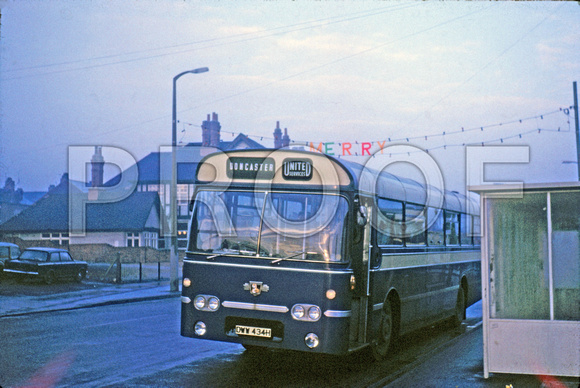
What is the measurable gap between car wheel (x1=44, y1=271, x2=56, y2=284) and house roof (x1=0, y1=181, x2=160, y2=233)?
33.5 meters

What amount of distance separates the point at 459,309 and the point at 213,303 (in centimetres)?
820

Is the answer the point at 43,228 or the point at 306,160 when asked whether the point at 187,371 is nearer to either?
the point at 306,160

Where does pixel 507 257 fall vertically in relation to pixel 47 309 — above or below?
Result: above

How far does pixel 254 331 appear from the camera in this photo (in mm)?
8539

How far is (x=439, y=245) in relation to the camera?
1316 cm

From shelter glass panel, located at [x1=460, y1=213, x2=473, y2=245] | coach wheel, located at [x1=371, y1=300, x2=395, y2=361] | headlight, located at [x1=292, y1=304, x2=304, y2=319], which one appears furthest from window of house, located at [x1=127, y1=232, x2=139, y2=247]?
headlight, located at [x1=292, y1=304, x2=304, y2=319]

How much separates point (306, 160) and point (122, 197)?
192 feet

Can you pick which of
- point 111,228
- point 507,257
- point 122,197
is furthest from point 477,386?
point 122,197

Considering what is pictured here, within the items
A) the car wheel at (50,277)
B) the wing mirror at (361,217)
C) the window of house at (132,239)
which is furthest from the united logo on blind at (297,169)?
the window of house at (132,239)

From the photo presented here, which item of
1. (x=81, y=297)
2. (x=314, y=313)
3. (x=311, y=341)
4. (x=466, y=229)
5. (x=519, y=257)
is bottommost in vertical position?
(x=81, y=297)

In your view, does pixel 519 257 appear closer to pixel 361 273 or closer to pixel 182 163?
pixel 361 273

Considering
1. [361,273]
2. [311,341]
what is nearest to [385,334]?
[361,273]

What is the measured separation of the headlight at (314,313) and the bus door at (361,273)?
2.06 feet

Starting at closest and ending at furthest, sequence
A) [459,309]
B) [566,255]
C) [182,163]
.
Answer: [566,255] → [459,309] → [182,163]
